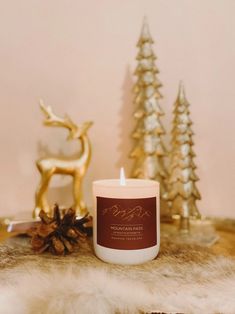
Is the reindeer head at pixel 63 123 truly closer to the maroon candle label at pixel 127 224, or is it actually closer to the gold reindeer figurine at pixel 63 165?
the gold reindeer figurine at pixel 63 165

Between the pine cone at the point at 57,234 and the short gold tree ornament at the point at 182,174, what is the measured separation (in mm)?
208

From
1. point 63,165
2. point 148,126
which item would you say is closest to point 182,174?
point 148,126

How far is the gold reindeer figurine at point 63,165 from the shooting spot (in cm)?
58

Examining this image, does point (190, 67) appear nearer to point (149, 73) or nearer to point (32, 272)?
point (149, 73)

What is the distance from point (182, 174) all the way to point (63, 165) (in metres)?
0.24

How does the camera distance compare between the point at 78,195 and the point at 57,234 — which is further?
the point at 78,195

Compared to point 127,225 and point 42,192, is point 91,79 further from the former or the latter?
point 127,225

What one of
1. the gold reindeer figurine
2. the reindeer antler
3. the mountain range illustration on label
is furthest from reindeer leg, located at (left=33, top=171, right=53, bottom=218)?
the mountain range illustration on label

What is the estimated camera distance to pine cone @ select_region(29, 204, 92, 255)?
45 cm

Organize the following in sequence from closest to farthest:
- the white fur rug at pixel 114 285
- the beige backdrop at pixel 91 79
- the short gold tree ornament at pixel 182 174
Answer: the white fur rug at pixel 114 285 → the short gold tree ornament at pixel 182 174 → the beige backdrop at pixel 91 79

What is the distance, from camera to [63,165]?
1.92ft

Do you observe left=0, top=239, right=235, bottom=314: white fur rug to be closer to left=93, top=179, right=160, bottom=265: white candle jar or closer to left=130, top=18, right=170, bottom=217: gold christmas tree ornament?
left=93, top=179, right=160, bottom=265: white candle jar

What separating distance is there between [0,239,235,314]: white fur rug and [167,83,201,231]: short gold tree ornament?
139 mm

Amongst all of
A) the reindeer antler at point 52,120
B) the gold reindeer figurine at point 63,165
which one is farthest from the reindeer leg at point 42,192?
the reindeer antler at point 52,120
